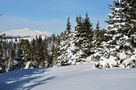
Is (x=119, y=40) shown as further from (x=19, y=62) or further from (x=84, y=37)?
(x=19, y=62)

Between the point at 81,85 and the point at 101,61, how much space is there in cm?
1269

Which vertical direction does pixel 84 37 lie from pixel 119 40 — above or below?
above

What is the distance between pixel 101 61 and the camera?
2506cm

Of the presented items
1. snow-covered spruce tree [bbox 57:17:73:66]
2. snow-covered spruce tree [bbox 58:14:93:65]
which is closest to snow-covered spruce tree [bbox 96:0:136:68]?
snow-covered spruce tree [bbox 58:14:93:65]

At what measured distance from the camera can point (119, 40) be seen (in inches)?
1024

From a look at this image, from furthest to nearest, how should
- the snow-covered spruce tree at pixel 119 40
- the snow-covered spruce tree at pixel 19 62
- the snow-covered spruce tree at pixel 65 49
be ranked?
the snow-covered spruce tree at pixel 19 62 → the snow-covered spruce tree at pixel 65 49 → the snow-covered spruce tree at pixel 119 40

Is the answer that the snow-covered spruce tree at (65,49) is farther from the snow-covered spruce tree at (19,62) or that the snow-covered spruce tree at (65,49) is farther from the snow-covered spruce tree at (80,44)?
the snow-covered spruce tree at (19,62)

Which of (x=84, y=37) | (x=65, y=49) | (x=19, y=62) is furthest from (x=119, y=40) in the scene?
(x=19, y=62)

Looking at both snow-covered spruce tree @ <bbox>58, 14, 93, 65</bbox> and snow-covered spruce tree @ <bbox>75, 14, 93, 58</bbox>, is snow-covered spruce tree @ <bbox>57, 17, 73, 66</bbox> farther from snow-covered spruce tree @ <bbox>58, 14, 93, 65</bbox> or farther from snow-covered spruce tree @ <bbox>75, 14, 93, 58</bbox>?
snow-covered spruce tree @ <bbox>75, 14, 93, 58</bbox>

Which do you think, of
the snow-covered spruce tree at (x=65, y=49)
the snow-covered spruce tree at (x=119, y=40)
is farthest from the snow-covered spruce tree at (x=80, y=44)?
the snow-covered spruce tree at (x=119, y=40)

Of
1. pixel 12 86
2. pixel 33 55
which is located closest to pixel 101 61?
pixel 12 86

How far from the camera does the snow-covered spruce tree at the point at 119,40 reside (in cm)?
2489

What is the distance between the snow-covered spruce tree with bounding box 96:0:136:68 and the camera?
24.9 metres

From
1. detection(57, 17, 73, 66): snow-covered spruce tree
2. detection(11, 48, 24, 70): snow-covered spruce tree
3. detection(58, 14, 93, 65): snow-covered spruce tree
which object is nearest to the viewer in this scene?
detection(58, 14, 93, 65): snow-covered spruce tree
